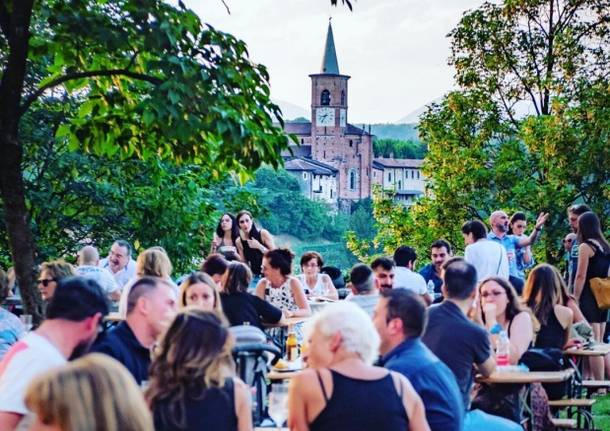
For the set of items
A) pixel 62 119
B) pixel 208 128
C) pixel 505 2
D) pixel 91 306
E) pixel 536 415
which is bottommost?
pixel 536 415

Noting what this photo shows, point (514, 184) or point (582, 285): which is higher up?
point (514, 184)

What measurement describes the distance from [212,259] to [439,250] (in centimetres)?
330

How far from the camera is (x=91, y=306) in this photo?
515cm

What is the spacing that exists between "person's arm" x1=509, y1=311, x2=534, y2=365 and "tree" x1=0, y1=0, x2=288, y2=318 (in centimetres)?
227

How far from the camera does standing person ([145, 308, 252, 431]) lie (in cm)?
486

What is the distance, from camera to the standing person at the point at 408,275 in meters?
12.3

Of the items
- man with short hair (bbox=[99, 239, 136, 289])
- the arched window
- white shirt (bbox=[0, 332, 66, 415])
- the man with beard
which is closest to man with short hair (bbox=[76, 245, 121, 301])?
man with short hair (bbox=[99, 239, 136, 289])

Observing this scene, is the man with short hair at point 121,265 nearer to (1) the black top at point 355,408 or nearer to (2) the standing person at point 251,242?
(2) the standing person at point 251,242

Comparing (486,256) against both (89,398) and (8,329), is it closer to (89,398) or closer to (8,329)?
(8,329)

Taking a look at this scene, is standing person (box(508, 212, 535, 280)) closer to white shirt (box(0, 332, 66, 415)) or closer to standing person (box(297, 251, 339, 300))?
standing person (box(297, 251, 339, 300))

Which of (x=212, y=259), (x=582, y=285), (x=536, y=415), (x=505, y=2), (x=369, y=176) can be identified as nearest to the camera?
(x=536, y=415)

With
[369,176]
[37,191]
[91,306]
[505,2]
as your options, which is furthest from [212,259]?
[369,176]

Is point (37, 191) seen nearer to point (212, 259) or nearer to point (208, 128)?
point (212, 259)

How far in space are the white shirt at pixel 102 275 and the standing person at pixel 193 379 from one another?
22.2 feet
